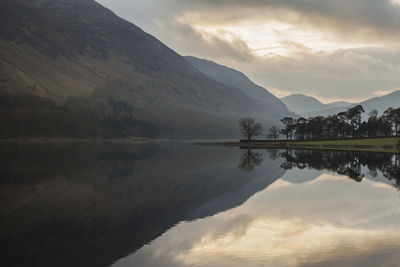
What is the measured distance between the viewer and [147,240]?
2159 cm

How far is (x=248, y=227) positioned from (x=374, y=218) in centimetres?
1056

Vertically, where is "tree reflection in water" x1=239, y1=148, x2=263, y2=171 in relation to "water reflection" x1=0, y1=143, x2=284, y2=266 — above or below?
above

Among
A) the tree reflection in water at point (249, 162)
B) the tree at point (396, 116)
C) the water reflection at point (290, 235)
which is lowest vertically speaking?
the water reflection at point (290, 235)

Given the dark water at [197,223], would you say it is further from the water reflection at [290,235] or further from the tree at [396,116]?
the tree at [396,116]

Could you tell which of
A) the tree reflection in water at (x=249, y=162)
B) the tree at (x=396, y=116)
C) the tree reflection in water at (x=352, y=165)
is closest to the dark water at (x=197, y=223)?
the tree reflection in water at (x=352, y=165)

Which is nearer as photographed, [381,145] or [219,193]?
[219,193]

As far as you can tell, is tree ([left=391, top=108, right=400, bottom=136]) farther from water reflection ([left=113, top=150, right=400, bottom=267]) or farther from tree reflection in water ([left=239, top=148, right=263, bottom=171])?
water reflection ([left=113, top=150, right=400, bottom=267])

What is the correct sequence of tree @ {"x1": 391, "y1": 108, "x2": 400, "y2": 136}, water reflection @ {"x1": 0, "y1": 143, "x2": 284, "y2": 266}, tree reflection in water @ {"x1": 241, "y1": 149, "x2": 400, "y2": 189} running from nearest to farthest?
water reflection @ {"x1": 0, "y1": 143, "x2": 284, "y2": 266} < tree reflection in water @ {"x1": 241, "y1": 149, "x2": 400, "y2": 189} < tree @ {"x1": 391, "y1": 108, "x2": 400, "y2": 136}

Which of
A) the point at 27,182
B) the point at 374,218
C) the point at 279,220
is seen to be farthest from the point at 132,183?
the point at 374,218

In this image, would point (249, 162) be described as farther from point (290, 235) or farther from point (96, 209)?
point (290, 235)

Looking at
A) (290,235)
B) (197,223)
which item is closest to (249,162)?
(197,223)

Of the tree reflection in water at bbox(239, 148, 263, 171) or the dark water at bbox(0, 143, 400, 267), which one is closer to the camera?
the dark water at bbox(0, 143, 400, 267)

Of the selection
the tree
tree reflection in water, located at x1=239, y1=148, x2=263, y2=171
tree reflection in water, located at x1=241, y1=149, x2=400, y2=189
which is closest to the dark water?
tree reflection in water, located at x1=241, y1=149, x2=400, y2=189

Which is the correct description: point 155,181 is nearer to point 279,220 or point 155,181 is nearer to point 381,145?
point 279,220
